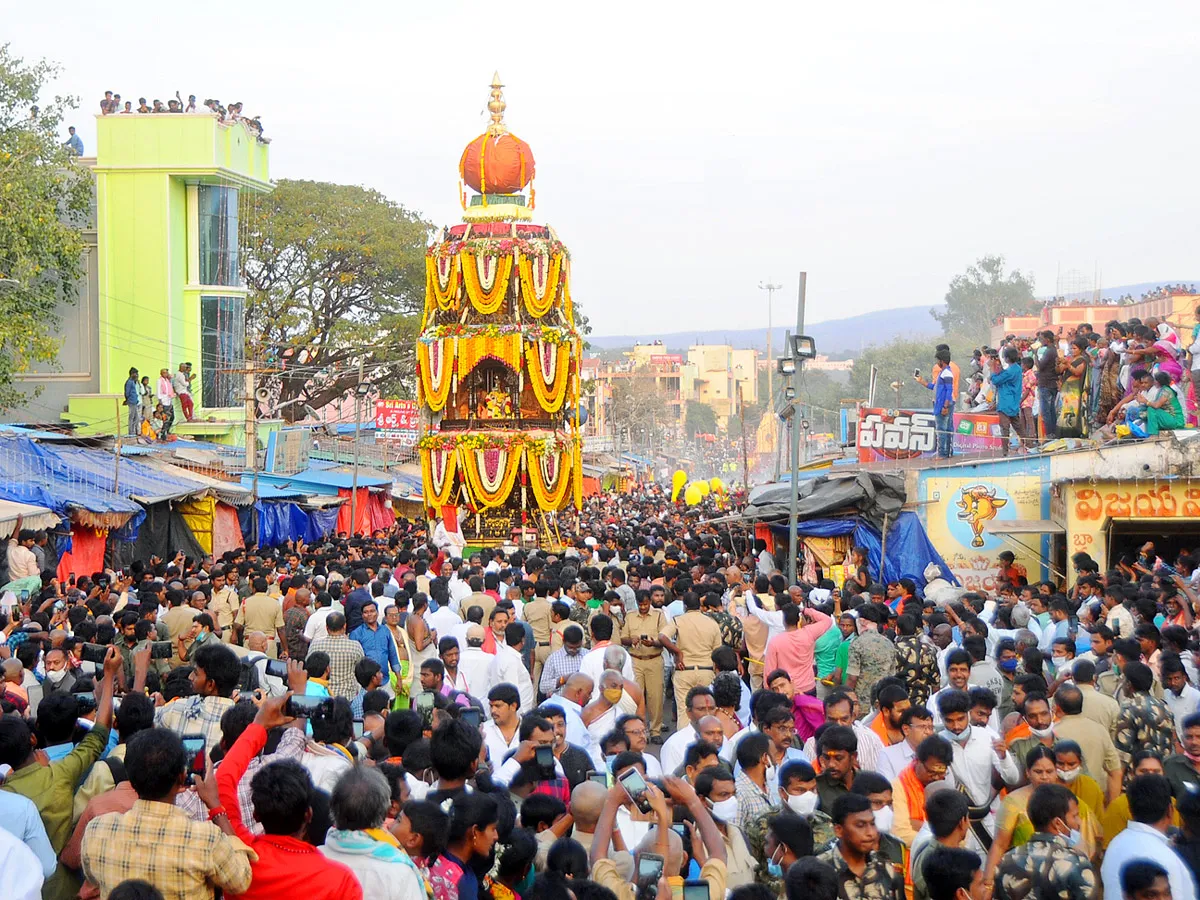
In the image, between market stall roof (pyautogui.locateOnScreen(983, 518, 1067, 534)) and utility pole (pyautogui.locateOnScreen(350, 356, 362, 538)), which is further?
utility pole (pyautogui.locateOnScreen(350, 356, 362, 538))

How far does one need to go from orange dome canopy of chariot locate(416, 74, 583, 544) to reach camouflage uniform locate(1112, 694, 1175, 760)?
20744mm

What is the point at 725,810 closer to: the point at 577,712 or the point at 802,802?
the point at 802,802

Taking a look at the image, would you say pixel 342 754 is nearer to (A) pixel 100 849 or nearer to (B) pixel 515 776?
(B) pixel 515 776

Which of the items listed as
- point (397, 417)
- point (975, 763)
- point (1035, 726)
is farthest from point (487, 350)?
point (975, 763)

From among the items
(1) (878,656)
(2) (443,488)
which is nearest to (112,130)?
(2) (443,488)

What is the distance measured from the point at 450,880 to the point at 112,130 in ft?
108

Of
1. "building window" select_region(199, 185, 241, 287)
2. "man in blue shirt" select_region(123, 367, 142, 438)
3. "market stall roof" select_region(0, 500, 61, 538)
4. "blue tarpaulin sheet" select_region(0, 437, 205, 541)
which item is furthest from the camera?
"building window" select_region(199, 185, 241, 287)

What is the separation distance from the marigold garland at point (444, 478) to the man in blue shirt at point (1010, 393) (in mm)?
11874

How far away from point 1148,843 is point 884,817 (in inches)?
44.2

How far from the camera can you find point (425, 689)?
28.2 feet

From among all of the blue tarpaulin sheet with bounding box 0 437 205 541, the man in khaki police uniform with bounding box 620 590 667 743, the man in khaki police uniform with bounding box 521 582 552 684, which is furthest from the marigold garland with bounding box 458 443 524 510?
the man in khaki police uniform with bounding box 620 590 667 743

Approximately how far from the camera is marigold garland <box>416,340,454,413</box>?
2892 centimetres

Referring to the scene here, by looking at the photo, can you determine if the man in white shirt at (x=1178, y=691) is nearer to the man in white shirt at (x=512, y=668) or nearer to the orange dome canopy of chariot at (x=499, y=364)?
the man in white shirt at (x=512, y=668)

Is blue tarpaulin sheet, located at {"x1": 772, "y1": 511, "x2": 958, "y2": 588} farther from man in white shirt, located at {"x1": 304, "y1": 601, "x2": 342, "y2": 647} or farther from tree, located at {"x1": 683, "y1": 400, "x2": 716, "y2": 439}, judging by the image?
tree, located at {"x1": 683, "y1": 400, "x2": 716, "y2": 439}
